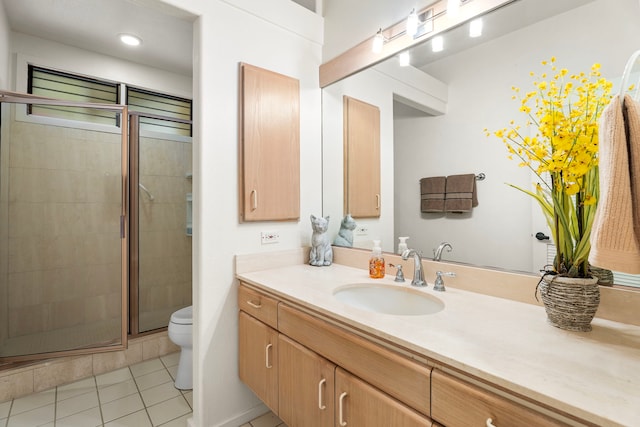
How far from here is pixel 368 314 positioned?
103 cm

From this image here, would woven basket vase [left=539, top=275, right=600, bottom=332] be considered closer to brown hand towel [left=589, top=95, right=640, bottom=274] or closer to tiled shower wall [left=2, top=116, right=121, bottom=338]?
brown hand towel [left=589, top=95, right=640, bottom=274]

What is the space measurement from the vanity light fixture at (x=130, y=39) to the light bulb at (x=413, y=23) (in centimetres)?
205

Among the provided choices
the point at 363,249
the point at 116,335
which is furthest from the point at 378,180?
the point at 116,335

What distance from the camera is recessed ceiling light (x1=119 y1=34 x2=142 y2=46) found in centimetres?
231

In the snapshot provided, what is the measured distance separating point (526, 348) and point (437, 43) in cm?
135

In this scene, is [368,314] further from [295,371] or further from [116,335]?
[116,335]

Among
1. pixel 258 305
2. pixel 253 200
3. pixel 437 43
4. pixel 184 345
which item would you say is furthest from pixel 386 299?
pixel 184 345

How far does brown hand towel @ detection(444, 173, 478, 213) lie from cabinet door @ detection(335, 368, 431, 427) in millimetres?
866

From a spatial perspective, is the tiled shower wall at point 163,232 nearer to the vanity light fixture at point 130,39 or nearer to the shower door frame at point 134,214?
the shower door frame at point 134,214

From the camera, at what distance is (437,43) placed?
1465 mm

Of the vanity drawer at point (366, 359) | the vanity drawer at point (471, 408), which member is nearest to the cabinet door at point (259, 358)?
the vanity drawer at point (366, 359)

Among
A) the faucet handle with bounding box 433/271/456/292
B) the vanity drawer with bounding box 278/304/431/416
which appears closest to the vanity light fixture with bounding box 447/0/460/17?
the faucet handle with bounding box 433/271/456/292

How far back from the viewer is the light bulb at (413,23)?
1470 millimetres

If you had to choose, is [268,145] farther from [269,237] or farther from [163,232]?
[163,232]
